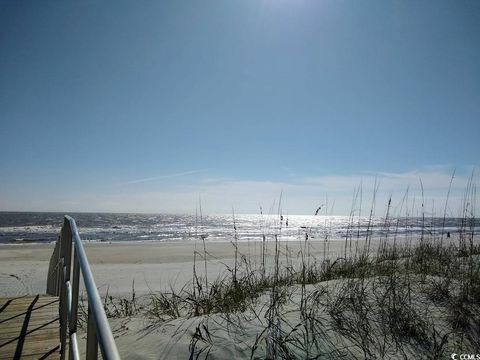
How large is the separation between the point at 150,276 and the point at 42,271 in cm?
467

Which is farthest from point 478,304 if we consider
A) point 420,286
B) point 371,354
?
point 371,354

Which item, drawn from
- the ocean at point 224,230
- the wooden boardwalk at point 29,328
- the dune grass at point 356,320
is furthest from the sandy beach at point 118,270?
the wooden boardwalk at point 29,328

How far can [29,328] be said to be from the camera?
9.45 ft

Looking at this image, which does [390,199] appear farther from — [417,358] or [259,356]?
[259,356]

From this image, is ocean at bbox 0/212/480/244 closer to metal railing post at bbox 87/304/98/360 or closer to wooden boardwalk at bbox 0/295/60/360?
wooden boardwalk at bbox 0/295/60/360

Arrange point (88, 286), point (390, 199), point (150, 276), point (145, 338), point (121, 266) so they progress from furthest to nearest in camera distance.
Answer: point (121, 266) < point (150, 276) < point (390, 199) < point (145, 338) < point (88, 286)

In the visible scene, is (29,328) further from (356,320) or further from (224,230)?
(224,230)

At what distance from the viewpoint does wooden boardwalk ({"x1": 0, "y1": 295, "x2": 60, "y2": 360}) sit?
239cm

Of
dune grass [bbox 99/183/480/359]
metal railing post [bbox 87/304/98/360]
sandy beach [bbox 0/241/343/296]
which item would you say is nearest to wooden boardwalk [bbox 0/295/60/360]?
dune grass [bbox 99/183/480/359]

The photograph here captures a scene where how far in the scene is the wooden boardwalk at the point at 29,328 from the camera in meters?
2.39

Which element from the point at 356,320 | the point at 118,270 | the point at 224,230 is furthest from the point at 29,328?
the point at 224,230

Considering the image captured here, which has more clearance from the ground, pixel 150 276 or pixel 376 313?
pixel 376 313

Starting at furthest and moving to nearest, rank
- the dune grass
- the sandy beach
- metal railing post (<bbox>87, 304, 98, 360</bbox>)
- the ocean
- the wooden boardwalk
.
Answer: the sandy beach < the ocean < the dune grass < the wooden boardwalk < metal railing post (<bbox>87, 304, 98, 360</bbox>)

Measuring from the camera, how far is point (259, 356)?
2553 millimetres
